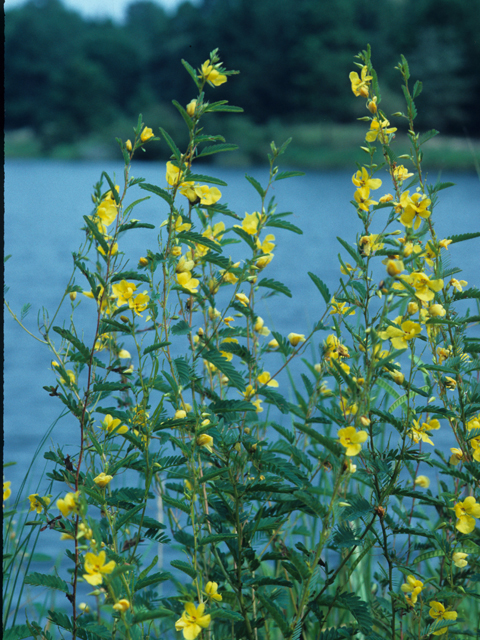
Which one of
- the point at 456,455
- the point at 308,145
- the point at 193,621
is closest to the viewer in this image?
the point at 193,621

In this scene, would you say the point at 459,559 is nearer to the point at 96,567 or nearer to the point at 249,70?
the point at 96,567

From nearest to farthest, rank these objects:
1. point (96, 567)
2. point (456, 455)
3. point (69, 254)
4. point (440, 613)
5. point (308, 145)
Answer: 1. point (96, 567)
2. point (440, 613)
3. point (456, 455)
4. point (69, 254)
5. point (308, 145)

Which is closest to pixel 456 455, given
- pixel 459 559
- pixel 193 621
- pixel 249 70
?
pixel 459 559

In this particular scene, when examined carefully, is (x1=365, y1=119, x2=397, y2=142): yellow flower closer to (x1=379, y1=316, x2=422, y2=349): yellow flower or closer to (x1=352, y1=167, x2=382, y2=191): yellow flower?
(x1=352, y1=167, x2=382, y2=191): yellow flower

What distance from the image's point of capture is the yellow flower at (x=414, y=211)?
1.06 meters

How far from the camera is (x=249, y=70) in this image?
41.6 meters

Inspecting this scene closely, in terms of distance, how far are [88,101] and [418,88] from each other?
150 feet

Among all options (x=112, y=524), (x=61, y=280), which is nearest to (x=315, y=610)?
(x=112, y=524)

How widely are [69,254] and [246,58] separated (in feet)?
128

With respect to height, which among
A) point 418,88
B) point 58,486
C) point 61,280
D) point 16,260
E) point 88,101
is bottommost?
point 58,486

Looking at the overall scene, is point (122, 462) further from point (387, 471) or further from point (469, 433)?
point (469, 433)

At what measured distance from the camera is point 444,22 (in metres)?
41.3

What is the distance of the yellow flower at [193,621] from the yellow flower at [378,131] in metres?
0.94

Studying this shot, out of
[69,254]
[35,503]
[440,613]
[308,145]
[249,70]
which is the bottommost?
[440,613]
